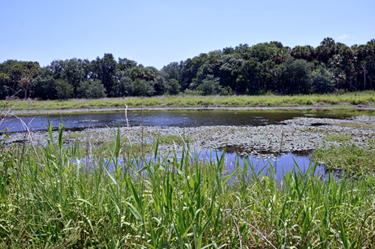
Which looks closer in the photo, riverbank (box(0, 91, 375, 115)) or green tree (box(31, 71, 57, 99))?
riverbank (box(0, 91, 375, 115))

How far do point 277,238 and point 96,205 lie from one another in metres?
1.41

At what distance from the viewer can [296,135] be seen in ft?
37.6

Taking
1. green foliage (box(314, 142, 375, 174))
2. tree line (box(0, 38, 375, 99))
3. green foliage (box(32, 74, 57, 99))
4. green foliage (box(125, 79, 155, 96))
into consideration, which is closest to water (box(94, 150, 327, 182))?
green foliage (box(314, 142, 375, 174))

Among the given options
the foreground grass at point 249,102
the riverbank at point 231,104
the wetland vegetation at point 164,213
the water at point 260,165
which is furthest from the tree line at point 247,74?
the wetland vegetation at point 164,213

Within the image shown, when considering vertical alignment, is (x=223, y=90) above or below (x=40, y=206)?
above

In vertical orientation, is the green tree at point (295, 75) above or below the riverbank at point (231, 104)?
above

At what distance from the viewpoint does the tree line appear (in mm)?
43438

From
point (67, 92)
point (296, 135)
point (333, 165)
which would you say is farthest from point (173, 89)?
point (333, 165)

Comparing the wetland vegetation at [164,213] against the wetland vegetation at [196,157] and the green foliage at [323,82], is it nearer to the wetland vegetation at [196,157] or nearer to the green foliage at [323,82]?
the wetland vegetation at [196,157]

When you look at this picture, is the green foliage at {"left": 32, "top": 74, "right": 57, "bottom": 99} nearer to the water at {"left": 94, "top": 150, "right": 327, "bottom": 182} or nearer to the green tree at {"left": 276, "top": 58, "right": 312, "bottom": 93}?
the green tree at {"left": 276, "top": 58, "right": 312, "bottom": 93}

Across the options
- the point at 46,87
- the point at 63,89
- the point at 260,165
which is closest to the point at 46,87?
the point at 46,87

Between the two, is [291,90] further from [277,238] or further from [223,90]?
[277,238]

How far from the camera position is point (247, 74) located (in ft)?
169

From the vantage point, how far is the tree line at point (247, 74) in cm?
4344
